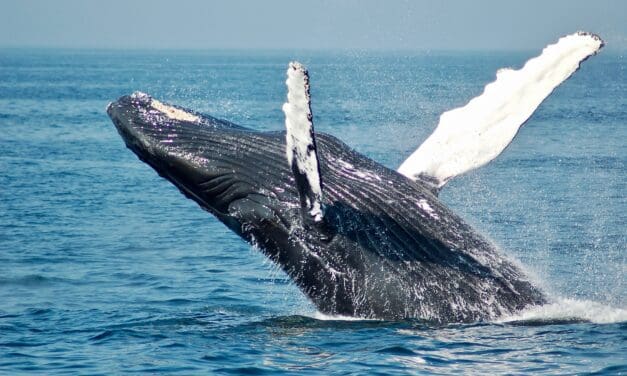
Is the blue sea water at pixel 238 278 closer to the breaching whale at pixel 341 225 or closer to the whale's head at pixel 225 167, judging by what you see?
the breaching whale at pixel 341 225

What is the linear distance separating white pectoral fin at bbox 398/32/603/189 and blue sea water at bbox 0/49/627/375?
1295mm

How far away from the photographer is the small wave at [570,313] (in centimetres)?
949

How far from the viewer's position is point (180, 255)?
632 inches

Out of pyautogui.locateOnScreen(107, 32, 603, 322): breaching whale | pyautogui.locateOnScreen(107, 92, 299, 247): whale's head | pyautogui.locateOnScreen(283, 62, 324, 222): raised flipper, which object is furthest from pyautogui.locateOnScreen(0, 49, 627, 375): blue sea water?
pyautogui.locateOnScreen(283, 62, 324, 222): raised flipper

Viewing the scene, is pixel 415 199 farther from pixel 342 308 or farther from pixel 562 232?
pixel 562 232

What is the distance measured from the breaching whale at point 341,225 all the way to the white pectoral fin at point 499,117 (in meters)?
0.40

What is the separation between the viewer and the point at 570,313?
9.86 meters

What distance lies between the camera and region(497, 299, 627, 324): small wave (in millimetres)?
9492

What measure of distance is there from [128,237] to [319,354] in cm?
930

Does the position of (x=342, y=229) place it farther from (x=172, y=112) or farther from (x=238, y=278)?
(x=238, y=278)

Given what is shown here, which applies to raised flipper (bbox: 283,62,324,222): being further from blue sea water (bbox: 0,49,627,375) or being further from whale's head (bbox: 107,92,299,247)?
blue sea water (bbox: 0,49,627,375)

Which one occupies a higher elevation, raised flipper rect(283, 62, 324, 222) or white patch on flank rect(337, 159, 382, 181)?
raised flipper rect(283, 62, 324, 222)

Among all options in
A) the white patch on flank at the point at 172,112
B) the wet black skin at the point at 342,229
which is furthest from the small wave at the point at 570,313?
the white patch on flank at the point at 172,112

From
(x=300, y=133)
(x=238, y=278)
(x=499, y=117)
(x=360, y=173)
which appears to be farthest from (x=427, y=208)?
(x=238, y=278)
